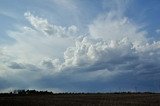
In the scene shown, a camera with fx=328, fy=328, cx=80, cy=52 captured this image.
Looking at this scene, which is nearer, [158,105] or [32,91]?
[158,105]

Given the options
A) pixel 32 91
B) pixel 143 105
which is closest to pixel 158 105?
pixel 143 105

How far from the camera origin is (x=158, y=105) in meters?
44.7

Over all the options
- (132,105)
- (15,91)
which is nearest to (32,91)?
(15,91)

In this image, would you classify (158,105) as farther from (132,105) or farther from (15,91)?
(15,91)

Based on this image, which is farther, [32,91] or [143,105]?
[32,91]

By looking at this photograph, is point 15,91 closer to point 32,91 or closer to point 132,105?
point 32,91

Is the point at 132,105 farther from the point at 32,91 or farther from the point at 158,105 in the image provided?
the point at 32,91

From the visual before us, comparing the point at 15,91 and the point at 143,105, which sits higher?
the point at 15,91

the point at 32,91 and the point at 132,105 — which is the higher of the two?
the point at 32,91

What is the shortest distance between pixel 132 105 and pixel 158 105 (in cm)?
394

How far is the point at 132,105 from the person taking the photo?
46969mm

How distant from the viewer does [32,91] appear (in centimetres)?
15750

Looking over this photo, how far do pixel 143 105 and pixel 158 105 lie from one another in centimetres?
230

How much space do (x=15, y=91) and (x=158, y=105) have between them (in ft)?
403
